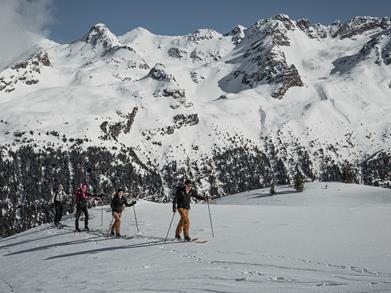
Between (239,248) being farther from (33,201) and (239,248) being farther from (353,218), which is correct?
(33,201)

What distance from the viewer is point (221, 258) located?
16.3 m

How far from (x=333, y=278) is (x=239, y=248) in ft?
19.1

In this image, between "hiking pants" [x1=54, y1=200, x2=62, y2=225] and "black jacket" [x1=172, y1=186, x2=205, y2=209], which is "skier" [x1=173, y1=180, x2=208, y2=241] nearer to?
"black jacket" [x1=172, y1=186, x2=205, y2=209]

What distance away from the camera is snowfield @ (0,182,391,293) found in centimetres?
1278

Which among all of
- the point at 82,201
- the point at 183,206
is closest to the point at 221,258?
the point at 183,206

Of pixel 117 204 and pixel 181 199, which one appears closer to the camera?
pixel 181 199

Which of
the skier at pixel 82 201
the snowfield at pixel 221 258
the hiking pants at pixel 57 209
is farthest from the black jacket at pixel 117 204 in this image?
the hiking pants at pixel 57 209

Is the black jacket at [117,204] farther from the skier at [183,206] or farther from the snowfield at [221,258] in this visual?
the skier at [183,206]

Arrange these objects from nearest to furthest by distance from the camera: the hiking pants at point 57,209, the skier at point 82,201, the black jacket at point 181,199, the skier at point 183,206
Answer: the skier at point 183,206 < the black jacket at point 181,199 < the skier at point 82,201 < the hiking pants at point 57,209

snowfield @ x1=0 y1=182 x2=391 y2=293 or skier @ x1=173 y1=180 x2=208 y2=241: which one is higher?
skier @ x1=173 y1=180 x2=208 y2=241

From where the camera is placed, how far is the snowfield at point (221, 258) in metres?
12.8

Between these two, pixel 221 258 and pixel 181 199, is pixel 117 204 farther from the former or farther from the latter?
pixel 221 258

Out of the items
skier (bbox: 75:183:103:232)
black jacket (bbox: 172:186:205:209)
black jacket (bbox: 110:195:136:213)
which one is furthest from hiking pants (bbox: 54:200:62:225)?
black jacket (bbox: 172:186:205:209)

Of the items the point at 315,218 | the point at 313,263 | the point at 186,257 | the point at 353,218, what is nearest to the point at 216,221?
the point at 315,218
